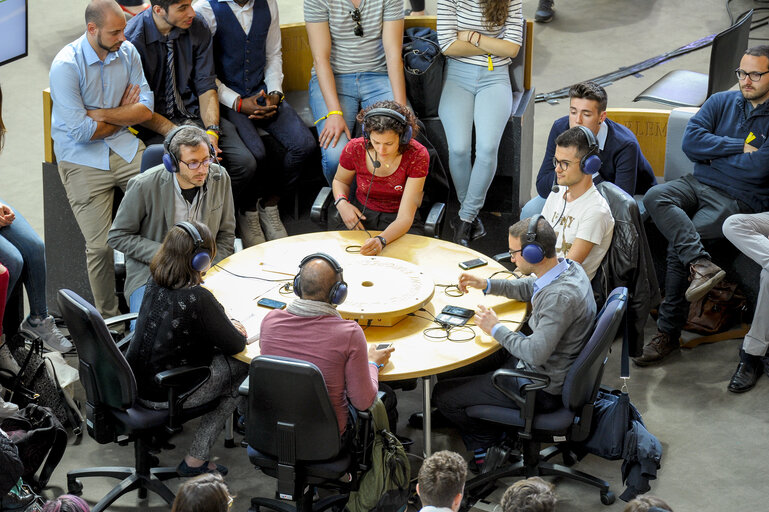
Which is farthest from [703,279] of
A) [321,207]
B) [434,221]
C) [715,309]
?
[321,207]

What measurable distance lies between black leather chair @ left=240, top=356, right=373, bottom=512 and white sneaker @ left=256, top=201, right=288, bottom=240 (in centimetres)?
214

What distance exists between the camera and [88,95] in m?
5.38

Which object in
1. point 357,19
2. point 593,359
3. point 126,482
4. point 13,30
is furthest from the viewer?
point 13,30

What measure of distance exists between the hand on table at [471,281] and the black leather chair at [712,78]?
267 cm

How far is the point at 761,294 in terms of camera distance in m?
5.13

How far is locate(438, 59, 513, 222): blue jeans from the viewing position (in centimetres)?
589

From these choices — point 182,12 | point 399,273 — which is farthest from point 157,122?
point 399,273

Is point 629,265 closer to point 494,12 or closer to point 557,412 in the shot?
point 557,412

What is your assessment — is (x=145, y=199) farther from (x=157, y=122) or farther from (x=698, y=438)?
(x=698, y=438)

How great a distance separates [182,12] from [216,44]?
0.47 m

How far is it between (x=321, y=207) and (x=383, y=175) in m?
0.39

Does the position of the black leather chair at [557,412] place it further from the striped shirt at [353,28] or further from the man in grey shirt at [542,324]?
the striped shirt at [353,28]

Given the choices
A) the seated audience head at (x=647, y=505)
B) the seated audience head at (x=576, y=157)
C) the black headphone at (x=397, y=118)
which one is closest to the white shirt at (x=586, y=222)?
the seated audience head at (x=576, y=157)

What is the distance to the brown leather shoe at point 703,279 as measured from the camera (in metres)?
5.28
